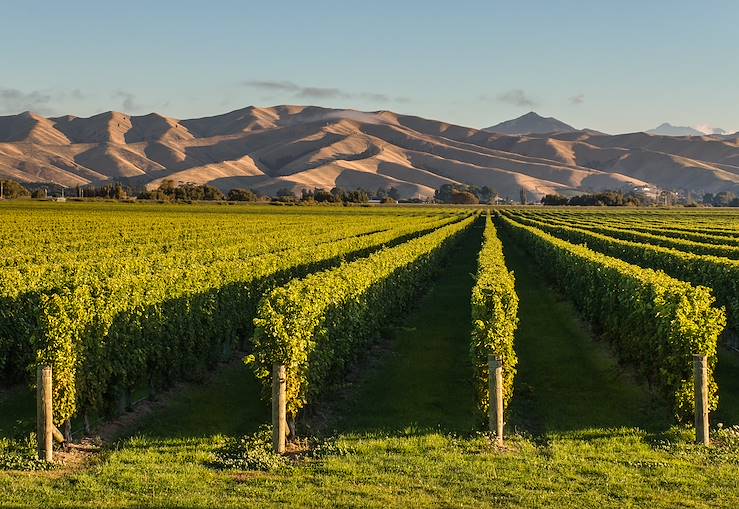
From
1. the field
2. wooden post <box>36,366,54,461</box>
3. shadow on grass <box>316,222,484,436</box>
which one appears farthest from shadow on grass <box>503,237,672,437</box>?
wooden post <box>36,366,54,461</box>

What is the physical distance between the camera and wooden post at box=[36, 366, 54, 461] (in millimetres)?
11695

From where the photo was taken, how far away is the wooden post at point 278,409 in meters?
12.1

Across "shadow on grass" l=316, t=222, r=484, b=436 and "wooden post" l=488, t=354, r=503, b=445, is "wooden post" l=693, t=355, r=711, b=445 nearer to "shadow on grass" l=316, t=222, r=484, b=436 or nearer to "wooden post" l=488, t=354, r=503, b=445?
"wooden post" l=488, t=354, r=503, b=445

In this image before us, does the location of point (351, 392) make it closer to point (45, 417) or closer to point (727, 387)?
point (45, 417)

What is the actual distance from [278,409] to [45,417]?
135 inches

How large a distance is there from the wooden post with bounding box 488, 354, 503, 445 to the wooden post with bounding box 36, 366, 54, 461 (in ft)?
22.1

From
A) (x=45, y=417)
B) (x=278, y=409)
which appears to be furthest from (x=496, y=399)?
(x=45, y=417)

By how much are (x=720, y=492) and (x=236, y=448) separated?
6.92 metres

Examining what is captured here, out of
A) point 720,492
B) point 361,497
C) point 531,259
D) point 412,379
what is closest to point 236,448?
point 361,497

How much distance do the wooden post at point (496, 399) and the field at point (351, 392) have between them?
24 cm

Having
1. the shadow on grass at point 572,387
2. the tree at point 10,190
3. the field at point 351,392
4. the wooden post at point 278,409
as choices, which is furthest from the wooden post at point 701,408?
the tree at point 10,190

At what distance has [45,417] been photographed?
1174 cm

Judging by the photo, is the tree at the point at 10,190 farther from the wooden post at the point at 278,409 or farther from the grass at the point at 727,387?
the wooden post at the point at 278,409

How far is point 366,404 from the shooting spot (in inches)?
602
